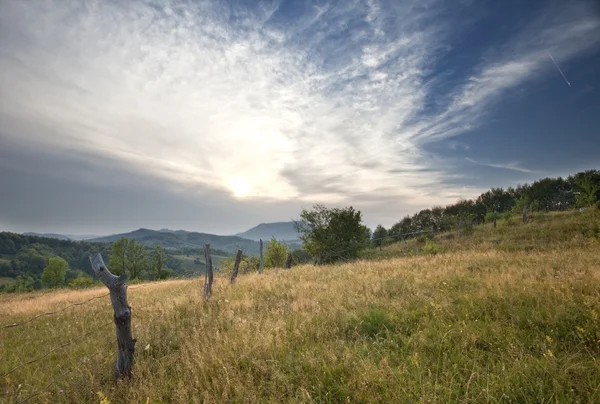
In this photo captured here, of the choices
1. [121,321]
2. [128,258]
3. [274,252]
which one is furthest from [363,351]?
[128,258]

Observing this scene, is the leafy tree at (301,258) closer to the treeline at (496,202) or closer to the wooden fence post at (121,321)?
the treeline at (496,202)

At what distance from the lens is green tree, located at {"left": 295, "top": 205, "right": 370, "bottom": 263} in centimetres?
3195

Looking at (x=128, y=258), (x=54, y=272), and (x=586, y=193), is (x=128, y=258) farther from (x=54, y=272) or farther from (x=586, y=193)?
(x=586, y=193)

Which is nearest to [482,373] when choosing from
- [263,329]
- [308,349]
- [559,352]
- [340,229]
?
[559,352]

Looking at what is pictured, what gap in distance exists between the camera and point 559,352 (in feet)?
13.3

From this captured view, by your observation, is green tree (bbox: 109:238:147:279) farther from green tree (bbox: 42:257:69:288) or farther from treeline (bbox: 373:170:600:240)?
treeline (bbox: 373:170:600:240)

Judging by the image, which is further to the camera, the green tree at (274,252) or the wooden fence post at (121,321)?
the green tree at (274,252)

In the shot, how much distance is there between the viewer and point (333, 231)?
108 ft

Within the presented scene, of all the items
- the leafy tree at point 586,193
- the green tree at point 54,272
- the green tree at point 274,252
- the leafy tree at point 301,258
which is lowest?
the green tree at point 54,272

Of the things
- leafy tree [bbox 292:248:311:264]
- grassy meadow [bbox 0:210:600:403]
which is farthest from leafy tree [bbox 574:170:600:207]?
leafy tree [bbox 292:248:311:264]

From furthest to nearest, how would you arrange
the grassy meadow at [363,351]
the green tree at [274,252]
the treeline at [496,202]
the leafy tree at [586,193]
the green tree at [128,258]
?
the green tree at [128,258] < the treeline at [496,202] < the green tree at [274,252] < the leafy tree at [586,193] < the grassy meadow at [363,351]

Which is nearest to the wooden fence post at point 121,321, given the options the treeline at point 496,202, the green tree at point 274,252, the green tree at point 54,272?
the green tree at point 274,252

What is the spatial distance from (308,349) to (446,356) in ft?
7.44

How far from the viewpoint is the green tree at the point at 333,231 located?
105ft
